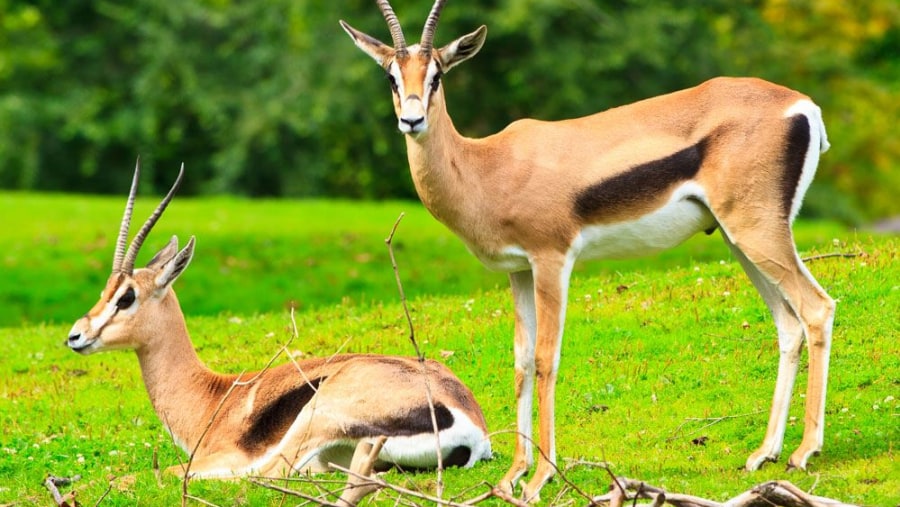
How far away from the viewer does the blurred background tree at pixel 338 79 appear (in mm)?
28562

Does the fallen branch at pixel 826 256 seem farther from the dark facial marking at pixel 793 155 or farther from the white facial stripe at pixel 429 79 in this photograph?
the white facial stripe at pixel 429 79

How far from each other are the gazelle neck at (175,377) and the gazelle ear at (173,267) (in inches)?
5.5

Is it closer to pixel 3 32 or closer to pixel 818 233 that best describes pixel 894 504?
pixel 818 233

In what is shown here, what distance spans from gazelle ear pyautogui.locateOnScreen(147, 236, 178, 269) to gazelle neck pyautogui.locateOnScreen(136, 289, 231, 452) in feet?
0.74

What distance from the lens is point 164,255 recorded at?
9.17m

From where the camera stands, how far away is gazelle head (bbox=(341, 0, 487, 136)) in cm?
715

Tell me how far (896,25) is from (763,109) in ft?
94.9


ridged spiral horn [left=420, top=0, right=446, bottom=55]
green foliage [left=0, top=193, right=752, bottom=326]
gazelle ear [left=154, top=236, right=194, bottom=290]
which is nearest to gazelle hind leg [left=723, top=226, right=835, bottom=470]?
ridged spiral horn [left=420, top=0, right=446, bottom=55]

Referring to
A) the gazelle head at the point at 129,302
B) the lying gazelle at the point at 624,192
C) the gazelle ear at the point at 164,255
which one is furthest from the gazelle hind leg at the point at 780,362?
the gazelle ear at the point at 164,255

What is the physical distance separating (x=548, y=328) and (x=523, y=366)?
378 millimetres

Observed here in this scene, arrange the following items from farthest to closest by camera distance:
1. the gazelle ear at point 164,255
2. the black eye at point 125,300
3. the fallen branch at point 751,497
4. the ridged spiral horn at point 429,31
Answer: the gazelle ear at point 164,255
the black eye at point 125,300
the ridged spiral horn at point 429,31
the fallen branch at point 751,497

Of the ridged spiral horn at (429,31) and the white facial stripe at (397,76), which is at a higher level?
the ridged spiral horn at (429,31)

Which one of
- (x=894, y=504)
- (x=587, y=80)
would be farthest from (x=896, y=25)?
(x=894, y=504)

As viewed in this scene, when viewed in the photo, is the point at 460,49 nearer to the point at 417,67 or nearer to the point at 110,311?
the point at 417,67
